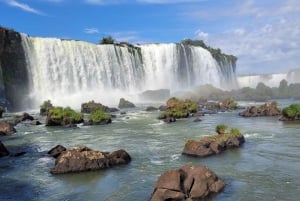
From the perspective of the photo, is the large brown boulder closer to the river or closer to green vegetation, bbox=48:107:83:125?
the river

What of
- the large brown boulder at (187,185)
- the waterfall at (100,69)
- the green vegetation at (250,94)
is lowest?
the large brown boulder at (187,185)

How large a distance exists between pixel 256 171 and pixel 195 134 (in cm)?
1007

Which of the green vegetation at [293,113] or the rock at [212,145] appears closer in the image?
the rock at [212,145]

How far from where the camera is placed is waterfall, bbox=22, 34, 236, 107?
171 ft

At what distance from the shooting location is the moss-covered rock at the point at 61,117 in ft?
106

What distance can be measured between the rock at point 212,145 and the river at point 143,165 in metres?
0.42

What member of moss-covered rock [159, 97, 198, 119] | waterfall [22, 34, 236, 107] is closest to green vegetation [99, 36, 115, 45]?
waterfall [22, 34, 236, 107]

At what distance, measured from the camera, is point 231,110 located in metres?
45.4

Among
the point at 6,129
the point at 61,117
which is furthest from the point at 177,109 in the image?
the point at 6,129

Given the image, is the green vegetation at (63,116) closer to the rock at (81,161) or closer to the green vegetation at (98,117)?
the green vegetation at (98,117)

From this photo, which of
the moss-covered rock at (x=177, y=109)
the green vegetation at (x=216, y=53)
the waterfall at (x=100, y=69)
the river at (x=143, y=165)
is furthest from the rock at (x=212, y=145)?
the green vegetation at (x=216, y=53)

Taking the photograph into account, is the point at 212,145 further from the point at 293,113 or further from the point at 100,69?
the point at 100,69

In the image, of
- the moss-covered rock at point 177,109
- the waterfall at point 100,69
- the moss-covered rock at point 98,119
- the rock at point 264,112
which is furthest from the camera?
the waterfall at point 100,69

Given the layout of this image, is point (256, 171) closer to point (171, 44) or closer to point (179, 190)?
point (179, 190)
